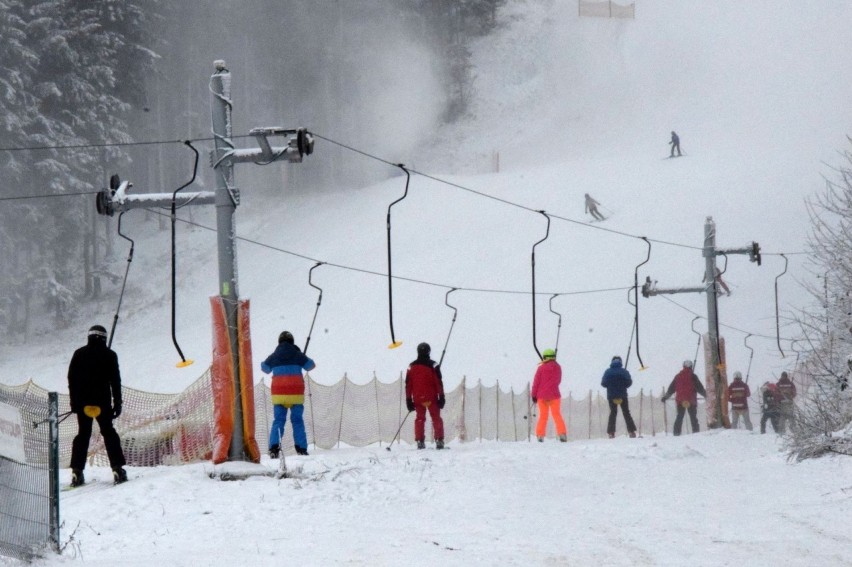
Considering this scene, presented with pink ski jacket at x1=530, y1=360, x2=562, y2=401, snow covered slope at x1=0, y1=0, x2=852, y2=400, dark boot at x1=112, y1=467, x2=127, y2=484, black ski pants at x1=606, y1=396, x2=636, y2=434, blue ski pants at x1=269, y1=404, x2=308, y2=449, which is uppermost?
snow covered slope at x1=0, y1=0, x2=852, y2=400

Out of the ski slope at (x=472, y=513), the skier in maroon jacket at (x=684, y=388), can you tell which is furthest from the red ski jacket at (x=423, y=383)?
the skier in maroon jacket at (x=684, y=388)

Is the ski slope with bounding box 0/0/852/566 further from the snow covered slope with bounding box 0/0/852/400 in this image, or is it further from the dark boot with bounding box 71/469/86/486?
the dark boot with bounding box 71/469/86/486

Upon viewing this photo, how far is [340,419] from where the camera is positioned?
68.8ft

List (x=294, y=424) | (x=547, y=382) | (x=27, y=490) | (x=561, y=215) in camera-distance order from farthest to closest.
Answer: (x=561, y=215), (x=547, y=382), (x=294, y=424), (x=27, y=490)

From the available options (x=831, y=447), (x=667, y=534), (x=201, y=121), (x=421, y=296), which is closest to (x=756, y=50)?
(x=201, y=121)

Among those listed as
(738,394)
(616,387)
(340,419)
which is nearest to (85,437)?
(340,419)

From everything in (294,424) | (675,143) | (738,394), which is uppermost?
(675,143)

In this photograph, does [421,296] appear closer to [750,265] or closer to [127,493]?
[750,265]

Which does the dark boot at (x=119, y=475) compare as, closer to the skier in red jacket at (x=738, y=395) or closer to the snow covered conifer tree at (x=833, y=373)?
the snow covered conifer tree at (x=833, y=373)

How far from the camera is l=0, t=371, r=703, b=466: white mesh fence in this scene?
15539 millimetres

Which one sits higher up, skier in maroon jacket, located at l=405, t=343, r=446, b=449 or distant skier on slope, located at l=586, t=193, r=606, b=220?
distant skier on slope, located at l=586, t=193, r=606, b=220

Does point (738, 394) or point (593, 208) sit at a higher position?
point (593, 208)

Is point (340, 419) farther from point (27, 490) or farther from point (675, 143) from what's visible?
point (675, 143)

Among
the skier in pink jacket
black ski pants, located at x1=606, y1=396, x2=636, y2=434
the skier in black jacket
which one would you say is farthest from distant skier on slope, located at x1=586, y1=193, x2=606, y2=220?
the skier in black jacket
